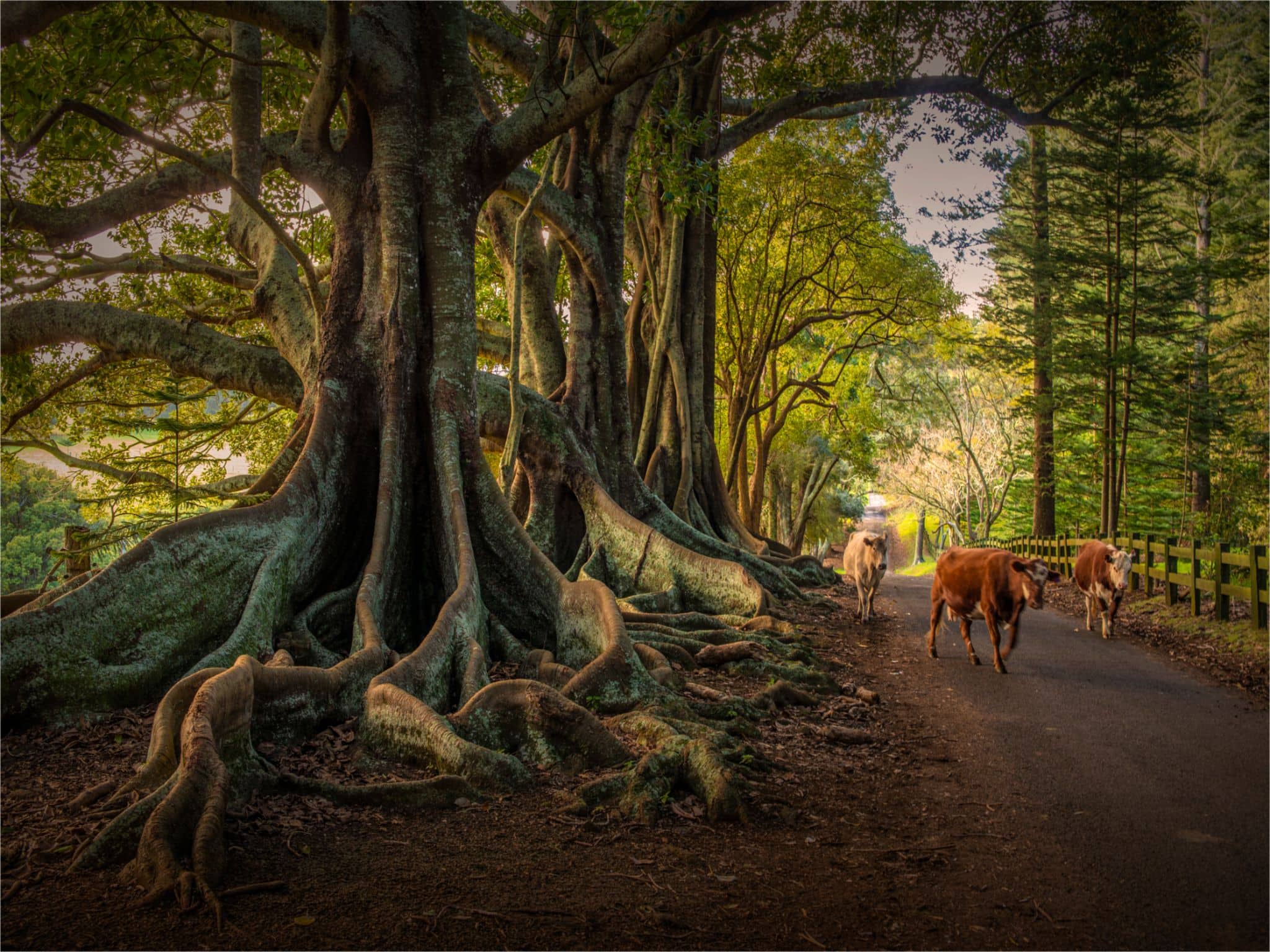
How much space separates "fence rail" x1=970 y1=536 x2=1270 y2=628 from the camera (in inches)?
387

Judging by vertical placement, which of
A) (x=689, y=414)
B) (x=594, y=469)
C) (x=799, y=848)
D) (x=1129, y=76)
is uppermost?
(x=1129, y=76)

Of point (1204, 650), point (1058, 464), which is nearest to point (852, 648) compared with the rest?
point (1204, 650)

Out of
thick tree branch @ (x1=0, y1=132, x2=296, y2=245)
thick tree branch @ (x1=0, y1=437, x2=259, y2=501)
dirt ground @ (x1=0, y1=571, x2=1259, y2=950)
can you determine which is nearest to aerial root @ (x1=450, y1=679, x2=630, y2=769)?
dirt ground @ (x1=0, y1=571, x2=1259, y2=950)

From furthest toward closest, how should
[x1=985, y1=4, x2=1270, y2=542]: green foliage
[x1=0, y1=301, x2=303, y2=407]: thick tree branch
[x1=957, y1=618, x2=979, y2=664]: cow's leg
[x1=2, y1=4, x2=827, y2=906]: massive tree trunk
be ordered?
[x1=985, y1=4, x2=1270, y2=542]: green foliage → [x1=0, y1=301, x2=303, y2=407]: thick tree branch → [x1=957, y1=618, x2=979, y2=664]: cow's leg → [x1=2, y1=4, x2=827, y2=906]: massive tree trunk

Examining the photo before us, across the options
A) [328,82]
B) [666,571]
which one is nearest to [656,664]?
[666,571]

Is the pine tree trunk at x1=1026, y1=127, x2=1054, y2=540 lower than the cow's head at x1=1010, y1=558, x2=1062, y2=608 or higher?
higher

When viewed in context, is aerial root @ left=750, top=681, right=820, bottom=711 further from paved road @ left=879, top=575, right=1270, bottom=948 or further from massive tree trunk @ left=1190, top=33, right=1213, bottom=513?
massive tree trunk @ left=1190, top=33, right=1213, bottom=513

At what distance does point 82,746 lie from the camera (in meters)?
5.04

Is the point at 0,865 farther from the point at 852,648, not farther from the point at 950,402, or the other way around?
the point at 950,402

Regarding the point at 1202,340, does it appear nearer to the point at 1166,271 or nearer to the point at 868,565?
the point at 1166,271

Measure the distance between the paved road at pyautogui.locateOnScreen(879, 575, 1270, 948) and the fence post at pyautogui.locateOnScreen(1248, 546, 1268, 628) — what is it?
1.33 meters

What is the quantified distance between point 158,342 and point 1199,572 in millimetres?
14829

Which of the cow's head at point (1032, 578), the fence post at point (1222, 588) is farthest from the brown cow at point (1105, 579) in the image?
the cow's head at point (1032, 578)

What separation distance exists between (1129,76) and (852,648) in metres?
12.3
